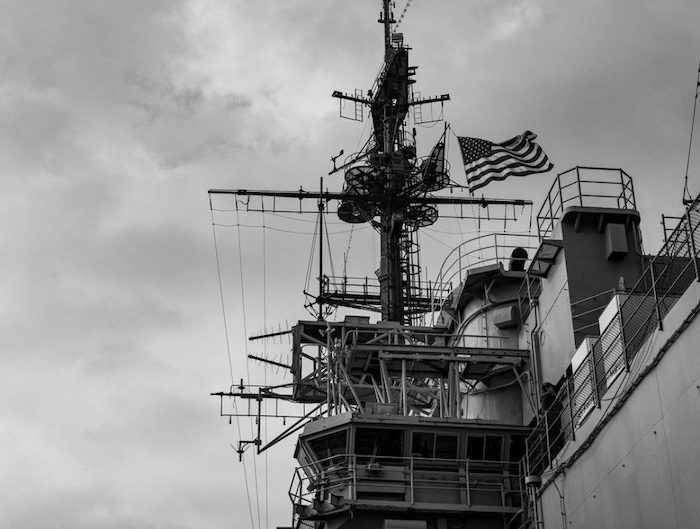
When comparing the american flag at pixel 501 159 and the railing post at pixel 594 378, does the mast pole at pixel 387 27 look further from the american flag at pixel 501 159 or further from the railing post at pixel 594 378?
the railing post at pixel 594 378

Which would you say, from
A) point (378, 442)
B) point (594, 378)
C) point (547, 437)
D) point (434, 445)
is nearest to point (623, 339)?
point (594, 378)

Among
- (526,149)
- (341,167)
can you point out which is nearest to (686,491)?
(526,149)

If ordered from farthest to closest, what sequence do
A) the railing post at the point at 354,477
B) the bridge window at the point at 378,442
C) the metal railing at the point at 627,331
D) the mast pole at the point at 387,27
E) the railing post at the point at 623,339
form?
the mast pole at the point at 387,27
the bridge window at the point at 378,442
the railing post at the point at 354,477
the railing post at the point at 623,339
the metal railing at the point at 627,331

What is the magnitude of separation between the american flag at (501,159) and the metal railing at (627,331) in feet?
24.1

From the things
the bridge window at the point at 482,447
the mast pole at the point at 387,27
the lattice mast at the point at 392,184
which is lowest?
the bridge window at the point at 482,447

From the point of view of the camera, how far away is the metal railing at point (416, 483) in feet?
82.3

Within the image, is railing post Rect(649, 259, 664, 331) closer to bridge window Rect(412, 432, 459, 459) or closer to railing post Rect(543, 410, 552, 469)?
railing post Rect(543, 410, 552, 469)

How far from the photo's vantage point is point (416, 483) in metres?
25.3

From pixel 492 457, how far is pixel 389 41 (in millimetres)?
17831

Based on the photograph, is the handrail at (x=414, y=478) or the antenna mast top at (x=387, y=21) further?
the antenna mast top at (x=387, y=21)

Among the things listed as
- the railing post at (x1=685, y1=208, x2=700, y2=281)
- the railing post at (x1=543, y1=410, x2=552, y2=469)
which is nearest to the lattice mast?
the railing post at (x1=543, y1=410, x2=552, y2=469)

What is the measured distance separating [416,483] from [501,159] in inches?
349

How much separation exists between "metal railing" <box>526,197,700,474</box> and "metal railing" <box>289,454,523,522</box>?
7.90ft

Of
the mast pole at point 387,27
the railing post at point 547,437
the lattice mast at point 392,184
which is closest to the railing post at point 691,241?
the railing post at point 547,437
